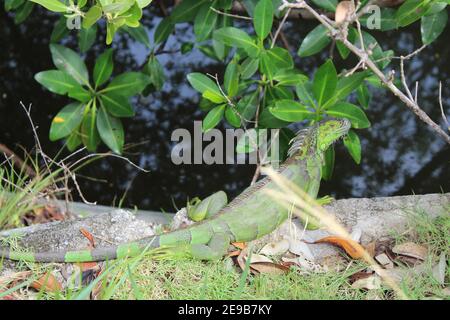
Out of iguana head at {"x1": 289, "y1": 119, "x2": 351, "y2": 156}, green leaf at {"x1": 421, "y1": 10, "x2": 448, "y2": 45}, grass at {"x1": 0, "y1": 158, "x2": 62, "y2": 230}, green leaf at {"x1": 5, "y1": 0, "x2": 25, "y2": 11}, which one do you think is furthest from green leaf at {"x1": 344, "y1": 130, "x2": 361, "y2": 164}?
green leaf at {"x1": 5, "y1": 0, "x2": 25, "y2": 11}

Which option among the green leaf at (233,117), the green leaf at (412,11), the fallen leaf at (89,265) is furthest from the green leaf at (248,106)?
the fallen leaf at (89,265)

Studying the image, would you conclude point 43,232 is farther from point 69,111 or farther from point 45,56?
point 45,56

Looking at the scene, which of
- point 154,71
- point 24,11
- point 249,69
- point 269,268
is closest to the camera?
point 269,268

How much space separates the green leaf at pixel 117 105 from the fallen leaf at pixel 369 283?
1810 mm

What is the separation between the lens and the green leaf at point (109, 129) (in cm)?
424

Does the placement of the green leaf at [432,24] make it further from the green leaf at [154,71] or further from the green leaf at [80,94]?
the green leaf at [80,94]

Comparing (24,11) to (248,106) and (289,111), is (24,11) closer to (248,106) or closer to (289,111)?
(248,106)

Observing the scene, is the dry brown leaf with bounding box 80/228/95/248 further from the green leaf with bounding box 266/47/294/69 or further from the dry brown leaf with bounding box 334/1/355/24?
the dry brown leaf with bounding box 334/1/355/24

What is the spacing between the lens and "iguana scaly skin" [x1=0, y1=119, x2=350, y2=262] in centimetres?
323

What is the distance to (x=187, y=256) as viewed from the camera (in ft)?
10.8

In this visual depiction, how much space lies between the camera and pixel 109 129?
167 inches

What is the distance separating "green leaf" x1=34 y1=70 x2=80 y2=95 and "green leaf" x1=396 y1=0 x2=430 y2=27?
200 cm

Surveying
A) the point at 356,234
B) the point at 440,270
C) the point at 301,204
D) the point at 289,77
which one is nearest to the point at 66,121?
the point at 289,77

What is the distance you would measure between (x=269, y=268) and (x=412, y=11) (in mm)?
1431
